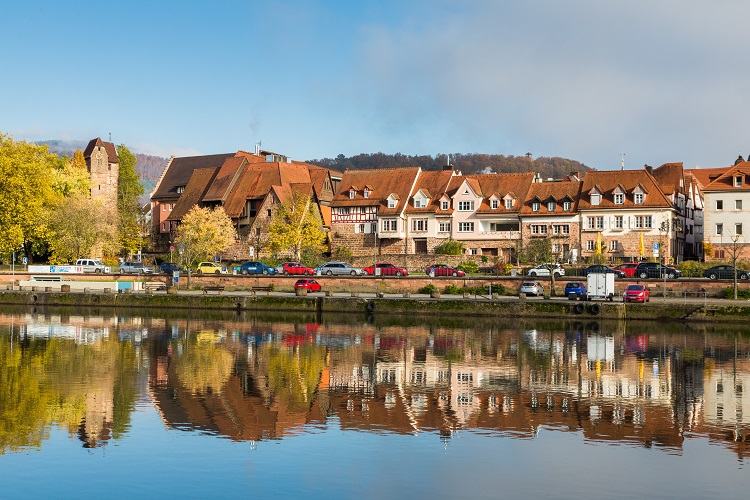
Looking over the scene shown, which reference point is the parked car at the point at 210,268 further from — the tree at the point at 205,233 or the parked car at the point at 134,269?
the parked car at the point at 134,269

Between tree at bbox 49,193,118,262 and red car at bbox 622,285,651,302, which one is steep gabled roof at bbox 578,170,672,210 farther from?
tree at bbox 49,193,118,262

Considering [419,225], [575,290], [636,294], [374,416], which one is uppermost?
[419,225]

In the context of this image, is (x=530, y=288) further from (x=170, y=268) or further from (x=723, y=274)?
(x=170, y=268)

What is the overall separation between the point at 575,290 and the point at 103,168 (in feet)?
243

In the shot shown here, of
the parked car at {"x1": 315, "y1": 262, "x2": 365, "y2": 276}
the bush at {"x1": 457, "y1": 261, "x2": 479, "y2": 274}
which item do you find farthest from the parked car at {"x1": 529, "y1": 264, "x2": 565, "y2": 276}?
the parked car at {"x1": 315, "y1": 262, "x2": 365, "y2": 276}

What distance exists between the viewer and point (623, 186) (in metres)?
86.2

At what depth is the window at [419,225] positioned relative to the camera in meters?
92.3

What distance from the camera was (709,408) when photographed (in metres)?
29.9

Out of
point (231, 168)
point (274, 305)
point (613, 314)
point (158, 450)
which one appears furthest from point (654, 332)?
point (231, 168)

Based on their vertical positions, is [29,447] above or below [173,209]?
below

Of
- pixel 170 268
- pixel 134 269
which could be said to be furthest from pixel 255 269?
pixel 134 269

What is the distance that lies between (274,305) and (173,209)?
4595cm

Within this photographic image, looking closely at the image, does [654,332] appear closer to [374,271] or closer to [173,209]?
[374,271]

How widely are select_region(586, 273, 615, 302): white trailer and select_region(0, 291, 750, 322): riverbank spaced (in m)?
2.09
